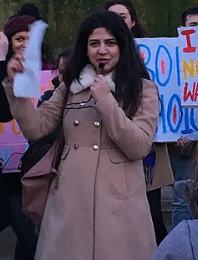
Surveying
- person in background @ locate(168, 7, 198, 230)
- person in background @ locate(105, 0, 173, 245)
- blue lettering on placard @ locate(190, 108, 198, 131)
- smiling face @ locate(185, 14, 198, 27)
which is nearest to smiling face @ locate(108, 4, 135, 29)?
person in background @ locate(105, 0, 173, 245)

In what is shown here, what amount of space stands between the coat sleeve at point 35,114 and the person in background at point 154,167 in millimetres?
855

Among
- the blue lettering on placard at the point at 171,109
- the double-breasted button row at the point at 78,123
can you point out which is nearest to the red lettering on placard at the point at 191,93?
the blue lettering on placard at the point at 171,109

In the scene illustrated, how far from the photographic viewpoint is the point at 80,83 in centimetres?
317

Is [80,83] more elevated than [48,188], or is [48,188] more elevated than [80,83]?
[80,83]

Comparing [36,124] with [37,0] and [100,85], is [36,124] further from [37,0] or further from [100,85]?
[37,0]

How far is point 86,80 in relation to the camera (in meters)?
3.15

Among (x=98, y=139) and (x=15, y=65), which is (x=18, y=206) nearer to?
(x=98, y=139)

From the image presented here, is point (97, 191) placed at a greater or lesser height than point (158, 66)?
lesser

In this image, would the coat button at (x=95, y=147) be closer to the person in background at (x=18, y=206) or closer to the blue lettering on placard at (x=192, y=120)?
the person in background at (x=18, y=206)

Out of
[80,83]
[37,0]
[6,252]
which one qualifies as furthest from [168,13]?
[80,83]

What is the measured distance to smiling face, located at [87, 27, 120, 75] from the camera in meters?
3.12

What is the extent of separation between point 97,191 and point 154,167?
100 cm

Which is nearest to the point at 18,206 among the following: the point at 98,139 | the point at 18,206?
the point at 18,206

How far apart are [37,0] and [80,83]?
4858mm
